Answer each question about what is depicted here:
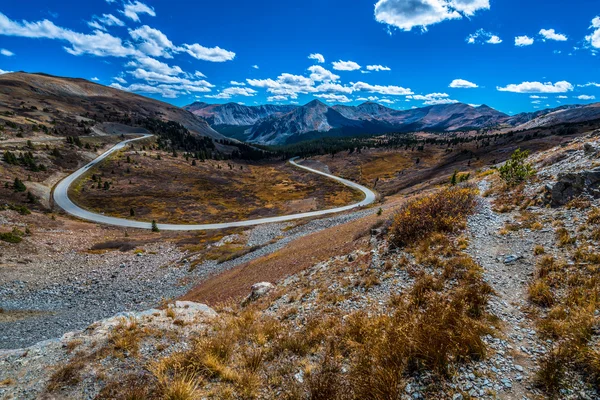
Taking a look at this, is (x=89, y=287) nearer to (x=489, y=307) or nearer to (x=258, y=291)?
(x=258, y=291)

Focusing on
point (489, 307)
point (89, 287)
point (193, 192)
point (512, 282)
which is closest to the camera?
point (489, 307)

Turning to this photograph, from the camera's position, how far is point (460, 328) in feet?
22.8

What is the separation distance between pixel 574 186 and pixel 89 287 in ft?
152

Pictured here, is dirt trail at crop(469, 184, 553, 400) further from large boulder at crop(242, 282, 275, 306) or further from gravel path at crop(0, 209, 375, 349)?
gravel path at crop(0, 209, 375, 349)

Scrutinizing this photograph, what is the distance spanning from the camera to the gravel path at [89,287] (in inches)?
889

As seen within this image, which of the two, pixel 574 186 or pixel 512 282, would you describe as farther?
pixel 574 186

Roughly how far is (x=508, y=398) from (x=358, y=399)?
3.05m

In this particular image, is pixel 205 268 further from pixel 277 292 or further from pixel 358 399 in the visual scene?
pixel 358 399

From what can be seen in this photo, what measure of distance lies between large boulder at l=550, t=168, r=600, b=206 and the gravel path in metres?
29.5

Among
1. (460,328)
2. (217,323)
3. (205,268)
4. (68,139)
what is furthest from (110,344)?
(68,139)

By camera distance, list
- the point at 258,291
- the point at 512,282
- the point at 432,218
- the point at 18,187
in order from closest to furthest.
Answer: the point at 512,282 < the point at 432,218 < the point at 258,291 < the point at 18,187

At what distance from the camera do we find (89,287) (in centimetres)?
3188

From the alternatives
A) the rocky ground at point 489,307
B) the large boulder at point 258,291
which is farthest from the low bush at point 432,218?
the large boulder at point 258,291

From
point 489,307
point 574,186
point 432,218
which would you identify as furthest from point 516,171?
point 489,307
